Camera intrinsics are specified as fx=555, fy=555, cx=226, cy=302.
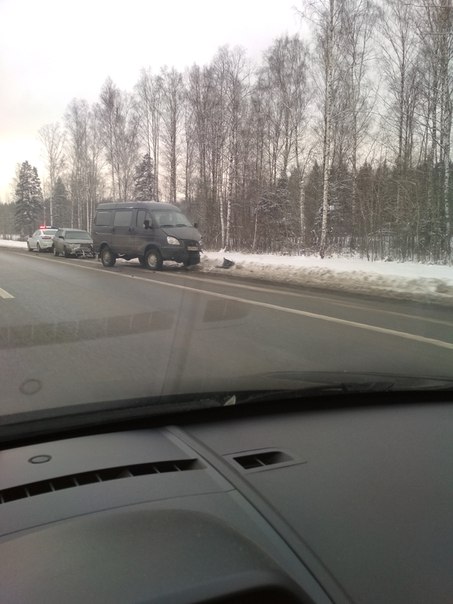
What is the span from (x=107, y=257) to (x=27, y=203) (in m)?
63.7

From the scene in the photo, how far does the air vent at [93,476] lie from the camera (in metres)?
2.20

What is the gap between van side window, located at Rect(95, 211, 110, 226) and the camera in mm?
20562

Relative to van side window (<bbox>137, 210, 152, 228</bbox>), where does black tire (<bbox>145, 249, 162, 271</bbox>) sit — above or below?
below

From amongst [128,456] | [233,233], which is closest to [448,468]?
[128,456]

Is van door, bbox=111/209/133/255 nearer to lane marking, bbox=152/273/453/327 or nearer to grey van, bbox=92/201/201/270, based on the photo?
grey van, bbox=92/201/201/270

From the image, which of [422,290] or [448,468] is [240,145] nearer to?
[422,290]

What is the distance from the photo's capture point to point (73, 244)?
26.7 m

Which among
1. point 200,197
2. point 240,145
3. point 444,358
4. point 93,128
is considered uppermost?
point 93,128

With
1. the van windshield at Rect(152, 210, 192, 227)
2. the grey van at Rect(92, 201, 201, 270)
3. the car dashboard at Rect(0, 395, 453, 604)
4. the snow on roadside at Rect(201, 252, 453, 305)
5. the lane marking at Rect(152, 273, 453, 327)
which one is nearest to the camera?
the car dashboard at Rect(0, 395, 453, 604)

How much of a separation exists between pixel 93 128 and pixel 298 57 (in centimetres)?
2480

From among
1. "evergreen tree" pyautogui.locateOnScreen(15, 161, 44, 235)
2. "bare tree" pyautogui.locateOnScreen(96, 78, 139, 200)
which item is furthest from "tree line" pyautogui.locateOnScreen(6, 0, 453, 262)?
"evergreen tree" pyautogui.locateOnScreen(15, 161, 44, 235)

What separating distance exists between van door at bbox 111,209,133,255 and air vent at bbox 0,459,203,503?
57.8 feet

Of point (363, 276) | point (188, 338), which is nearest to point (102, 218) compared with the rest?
point (363, 276)

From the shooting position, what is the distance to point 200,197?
3928 cm
